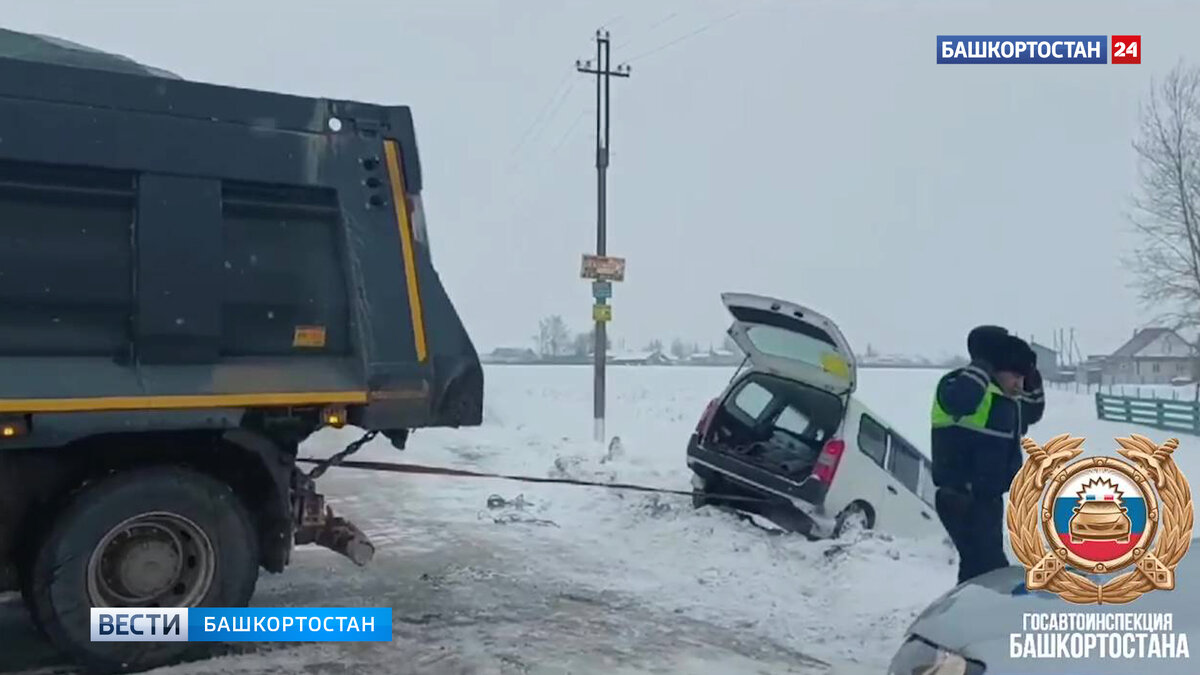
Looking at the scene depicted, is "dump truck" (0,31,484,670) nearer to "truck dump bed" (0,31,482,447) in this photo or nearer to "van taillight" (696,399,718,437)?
"truck dump bed" (0,31,482,447)

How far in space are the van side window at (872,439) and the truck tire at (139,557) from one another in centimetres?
500

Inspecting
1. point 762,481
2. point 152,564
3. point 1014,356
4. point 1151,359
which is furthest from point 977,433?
point 1151,359

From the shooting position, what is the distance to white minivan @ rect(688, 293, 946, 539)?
8008 millimetres

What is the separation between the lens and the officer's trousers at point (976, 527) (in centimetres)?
523

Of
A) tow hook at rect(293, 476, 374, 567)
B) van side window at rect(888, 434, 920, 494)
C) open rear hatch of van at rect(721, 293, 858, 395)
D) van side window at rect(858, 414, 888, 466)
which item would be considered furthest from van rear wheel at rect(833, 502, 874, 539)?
tow hook at rect(293, 476, 374, 567)

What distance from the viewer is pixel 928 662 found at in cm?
319

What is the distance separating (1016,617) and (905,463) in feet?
19.4

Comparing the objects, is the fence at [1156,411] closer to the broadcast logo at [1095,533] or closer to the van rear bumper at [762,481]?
the van rear bumper at [762,481]

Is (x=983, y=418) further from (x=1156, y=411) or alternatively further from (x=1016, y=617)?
(x=1156, y=411)

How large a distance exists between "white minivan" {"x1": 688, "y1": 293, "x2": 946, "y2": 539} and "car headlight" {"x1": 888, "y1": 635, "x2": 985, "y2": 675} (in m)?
4.54

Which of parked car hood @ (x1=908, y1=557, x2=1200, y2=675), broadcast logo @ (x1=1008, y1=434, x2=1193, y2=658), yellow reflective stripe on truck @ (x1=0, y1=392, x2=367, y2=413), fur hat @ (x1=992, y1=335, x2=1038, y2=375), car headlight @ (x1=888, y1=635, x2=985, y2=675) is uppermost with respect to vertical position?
fur hat @ (x1=992, y1=335, x2=1038, y2=375)

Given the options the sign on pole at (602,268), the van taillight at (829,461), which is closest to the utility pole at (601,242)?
the sign on pole at (602,268)

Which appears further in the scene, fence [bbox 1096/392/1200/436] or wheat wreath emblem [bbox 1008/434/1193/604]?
fence [bbox 1096/392/1200/436]

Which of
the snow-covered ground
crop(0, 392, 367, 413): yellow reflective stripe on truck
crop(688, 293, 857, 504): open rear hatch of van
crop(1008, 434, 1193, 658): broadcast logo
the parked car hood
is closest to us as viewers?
the parked car hood
